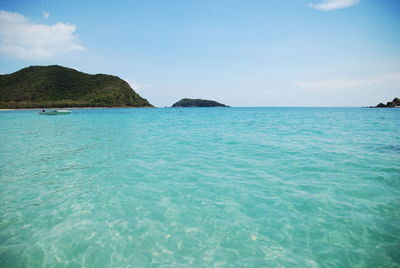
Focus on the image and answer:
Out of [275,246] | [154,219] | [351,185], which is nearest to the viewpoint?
[275,246]

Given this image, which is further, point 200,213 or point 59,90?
point 59,90

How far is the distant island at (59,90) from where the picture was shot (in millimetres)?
133675

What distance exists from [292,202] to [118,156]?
11605 millimetres

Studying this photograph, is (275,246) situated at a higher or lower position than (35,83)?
lower

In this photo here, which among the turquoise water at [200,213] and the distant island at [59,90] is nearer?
the turquoise water at [200,213]

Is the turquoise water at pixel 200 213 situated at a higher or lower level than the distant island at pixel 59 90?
lower

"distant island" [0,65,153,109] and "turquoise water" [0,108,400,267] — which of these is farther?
"distant island" [0,65,153,109]

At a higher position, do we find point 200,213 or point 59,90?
point 59,90

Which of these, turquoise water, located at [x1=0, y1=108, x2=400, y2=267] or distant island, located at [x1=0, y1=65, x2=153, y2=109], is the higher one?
distant island, located at [x1=0, y1=65, x2=153, y2=109]

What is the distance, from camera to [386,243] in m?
5.33

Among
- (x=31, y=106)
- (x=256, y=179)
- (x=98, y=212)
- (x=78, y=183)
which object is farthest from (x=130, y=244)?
(x=31, y=106)

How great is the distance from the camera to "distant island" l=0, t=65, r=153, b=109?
133675 millimetres

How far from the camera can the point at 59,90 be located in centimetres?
15450

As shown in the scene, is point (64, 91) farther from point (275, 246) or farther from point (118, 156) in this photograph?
point (275, 246)
